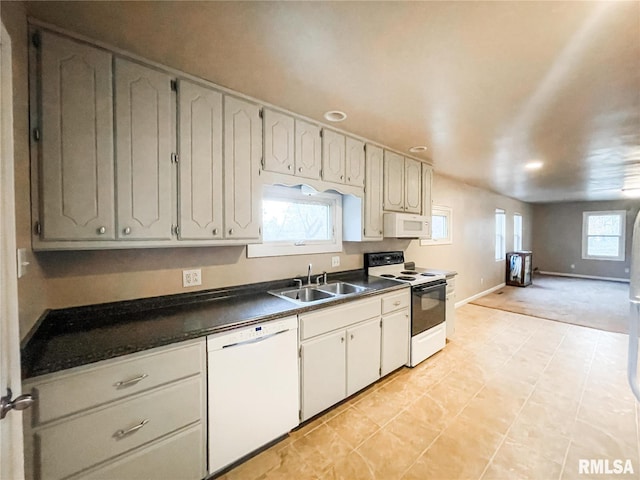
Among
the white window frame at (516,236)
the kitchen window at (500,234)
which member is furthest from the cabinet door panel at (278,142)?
the white window frame at (516,236)

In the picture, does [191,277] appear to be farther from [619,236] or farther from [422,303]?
[619,236]

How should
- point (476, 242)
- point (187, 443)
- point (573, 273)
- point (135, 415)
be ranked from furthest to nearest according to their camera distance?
point (573, 273)
point (476, 242)
point (187, 443)
point (135, 415)

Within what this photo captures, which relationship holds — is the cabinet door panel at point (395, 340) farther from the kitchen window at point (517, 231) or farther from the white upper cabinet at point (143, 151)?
the kitchen window at point (517, 231)

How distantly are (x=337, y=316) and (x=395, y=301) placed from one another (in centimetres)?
79

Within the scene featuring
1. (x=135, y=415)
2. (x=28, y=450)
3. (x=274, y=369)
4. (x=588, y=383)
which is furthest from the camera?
(x=588, y=383)

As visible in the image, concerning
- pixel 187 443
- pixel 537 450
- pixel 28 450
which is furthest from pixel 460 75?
pixel 28 450

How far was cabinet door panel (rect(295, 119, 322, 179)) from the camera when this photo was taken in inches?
89.4

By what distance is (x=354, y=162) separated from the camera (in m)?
2.75

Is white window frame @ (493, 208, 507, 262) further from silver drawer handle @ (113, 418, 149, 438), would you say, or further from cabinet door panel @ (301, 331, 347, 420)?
silver drawer handle @ (113, 418, 149, 438)

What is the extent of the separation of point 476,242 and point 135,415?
624cm

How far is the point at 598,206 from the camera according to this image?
8.09 metres

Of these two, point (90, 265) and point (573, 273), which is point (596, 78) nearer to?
point (90, 265)

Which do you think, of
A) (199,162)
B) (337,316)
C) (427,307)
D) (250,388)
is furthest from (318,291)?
(199,162)

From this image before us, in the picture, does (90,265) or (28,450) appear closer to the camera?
(28,450)
